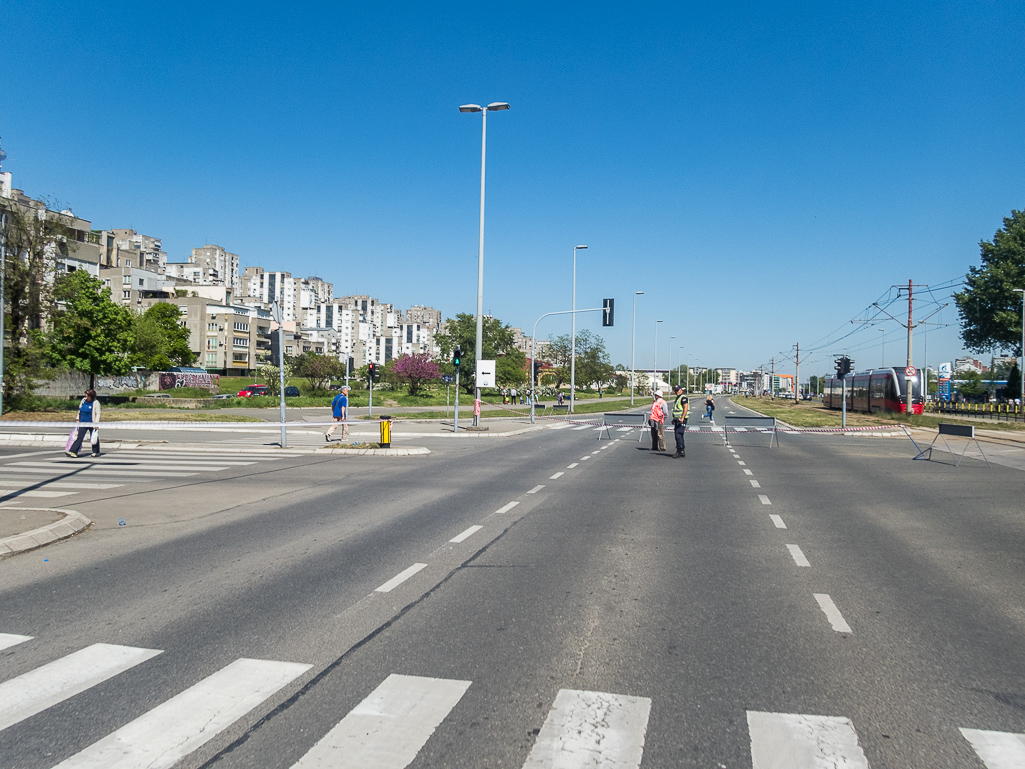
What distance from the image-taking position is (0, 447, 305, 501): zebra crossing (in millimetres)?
13062

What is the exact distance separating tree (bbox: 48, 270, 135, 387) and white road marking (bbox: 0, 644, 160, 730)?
41318 millimetres

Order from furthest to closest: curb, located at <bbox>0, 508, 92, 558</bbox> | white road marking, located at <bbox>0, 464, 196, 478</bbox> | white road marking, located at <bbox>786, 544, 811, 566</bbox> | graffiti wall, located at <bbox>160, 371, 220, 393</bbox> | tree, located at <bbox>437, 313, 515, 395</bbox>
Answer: tree, located at <bbox>437, 313, 515, 395</bbox> → graffiti wall, located at <bbox>160, 371, 220, 393</bbox> → white road marking, located at <bbox>0, 464, 196, 478</bbox> → curb, located at <bbox>0, 508, 92, 558</bbox> → white road marking, located at <bbox>786, 544, 811, 566</bbox>

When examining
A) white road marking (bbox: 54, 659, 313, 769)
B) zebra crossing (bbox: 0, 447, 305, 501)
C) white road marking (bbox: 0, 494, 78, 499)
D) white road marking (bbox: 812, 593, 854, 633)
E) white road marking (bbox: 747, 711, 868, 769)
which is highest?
white road marking (bbox: 747, 711, 868, 769)

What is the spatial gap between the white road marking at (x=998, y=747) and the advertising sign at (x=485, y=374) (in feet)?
84.1

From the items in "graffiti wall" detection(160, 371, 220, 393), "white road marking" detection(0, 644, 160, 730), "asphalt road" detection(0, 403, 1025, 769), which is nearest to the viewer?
"asphalt road" detection(0, 403, 1025, 769)

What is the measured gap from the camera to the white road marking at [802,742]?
3.42 m

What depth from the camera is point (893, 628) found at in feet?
17.6

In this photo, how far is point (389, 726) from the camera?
3730mm

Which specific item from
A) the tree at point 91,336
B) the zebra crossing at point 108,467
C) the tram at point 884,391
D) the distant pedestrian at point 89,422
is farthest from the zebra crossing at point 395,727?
the tree at point 91,336

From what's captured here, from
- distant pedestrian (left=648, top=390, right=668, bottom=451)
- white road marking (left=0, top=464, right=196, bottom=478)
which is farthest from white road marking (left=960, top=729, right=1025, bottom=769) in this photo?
distant pedestrian (left=648, top=390, right=668, bottom=451)

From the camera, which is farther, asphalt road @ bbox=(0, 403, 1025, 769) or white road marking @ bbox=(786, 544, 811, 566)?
white road marking @ bbox=(786, 544, 811, 566)

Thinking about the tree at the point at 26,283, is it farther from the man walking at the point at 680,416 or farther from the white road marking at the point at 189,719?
the white road marking at the point at 189,719

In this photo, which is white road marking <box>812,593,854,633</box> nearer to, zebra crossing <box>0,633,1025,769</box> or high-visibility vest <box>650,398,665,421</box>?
zebra crossing <box>0,633,1025,769</box>

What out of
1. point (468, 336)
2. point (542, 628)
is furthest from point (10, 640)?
point (468, 336)
